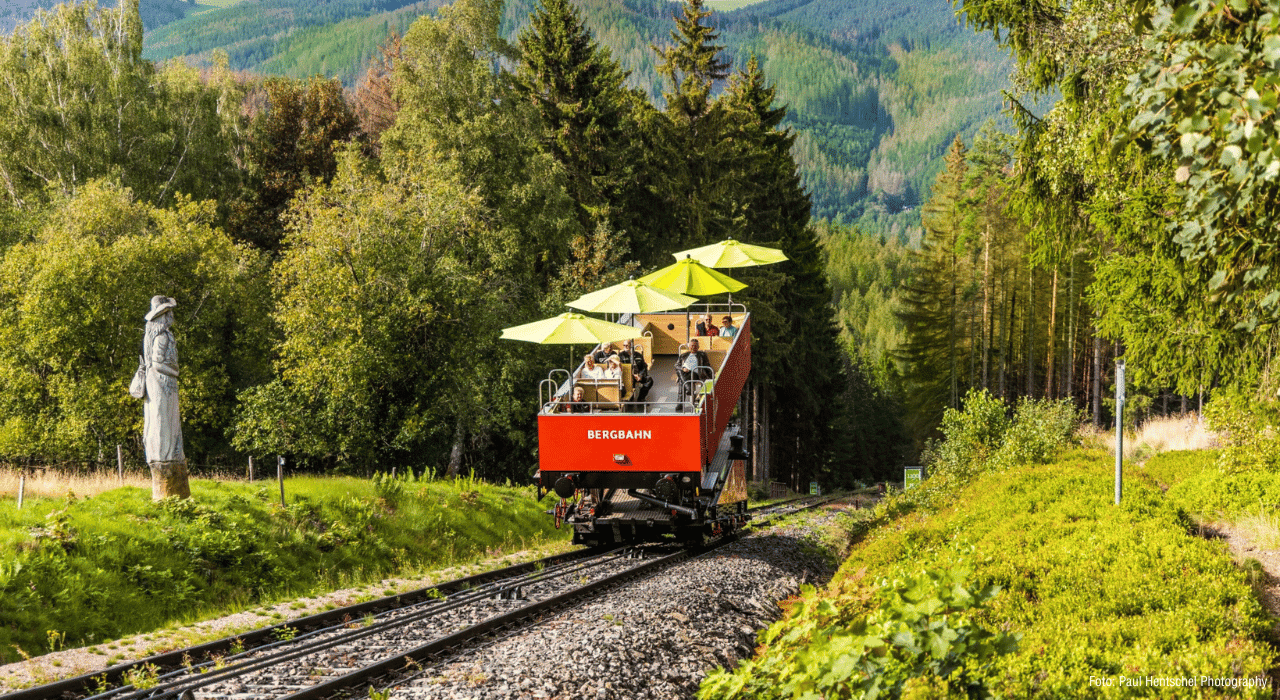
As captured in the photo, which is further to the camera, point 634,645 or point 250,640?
point 250,640

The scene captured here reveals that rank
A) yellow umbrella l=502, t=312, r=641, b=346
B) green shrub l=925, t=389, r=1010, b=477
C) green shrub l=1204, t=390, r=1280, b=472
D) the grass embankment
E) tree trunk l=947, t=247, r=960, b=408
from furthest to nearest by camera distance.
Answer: tree trunk l=947, t=247, r=960, b=408
green shrub l=925, t=389, r=1010, b=477
yellow umbrella l=502, t=312, r=641, b=346
the grass embankment
green shrub l=1204, t=390, r=1280, b=472

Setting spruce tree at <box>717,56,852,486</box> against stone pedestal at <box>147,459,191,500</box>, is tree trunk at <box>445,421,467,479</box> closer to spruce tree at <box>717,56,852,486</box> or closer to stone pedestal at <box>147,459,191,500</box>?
spruce tree at <box>717,56,852,486</box>

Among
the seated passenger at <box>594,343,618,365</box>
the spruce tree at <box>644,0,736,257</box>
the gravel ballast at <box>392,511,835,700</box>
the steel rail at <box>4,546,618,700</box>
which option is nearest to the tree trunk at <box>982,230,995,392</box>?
the spruce tree at <box>644,0,736,257</box>

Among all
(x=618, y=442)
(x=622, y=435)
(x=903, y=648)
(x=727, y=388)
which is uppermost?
(x=727, y=388)

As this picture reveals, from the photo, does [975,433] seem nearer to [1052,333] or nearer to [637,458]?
[637,458]

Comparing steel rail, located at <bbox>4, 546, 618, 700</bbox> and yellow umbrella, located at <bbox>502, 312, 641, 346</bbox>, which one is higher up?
yellow umbrella, located at <bbox>502, 312, 641, 346</bbox>

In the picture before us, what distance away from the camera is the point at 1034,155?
1404 centimetres

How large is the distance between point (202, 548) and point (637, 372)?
7705 millimetres

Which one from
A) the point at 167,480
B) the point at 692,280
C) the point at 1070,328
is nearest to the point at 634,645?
the point at 167,480

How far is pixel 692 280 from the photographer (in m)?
18.7

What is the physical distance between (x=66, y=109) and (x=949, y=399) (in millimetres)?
46152

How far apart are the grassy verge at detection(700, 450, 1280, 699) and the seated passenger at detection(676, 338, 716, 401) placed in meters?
4.90

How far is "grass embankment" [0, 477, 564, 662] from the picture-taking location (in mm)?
9867

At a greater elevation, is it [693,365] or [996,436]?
[693,365]
